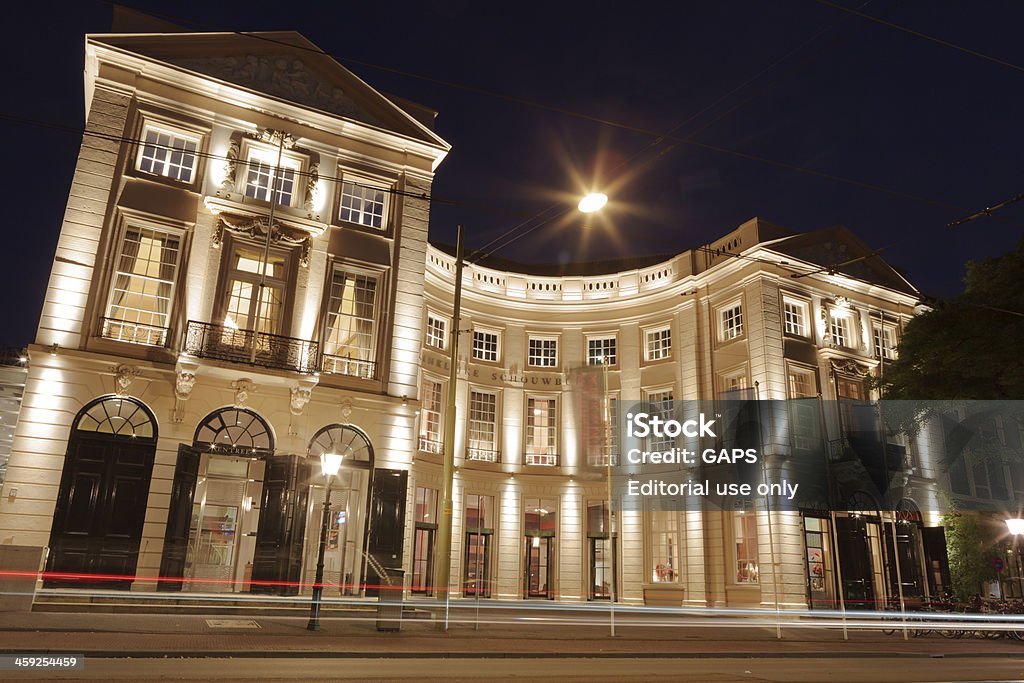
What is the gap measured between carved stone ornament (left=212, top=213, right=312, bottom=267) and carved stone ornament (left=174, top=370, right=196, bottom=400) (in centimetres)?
384

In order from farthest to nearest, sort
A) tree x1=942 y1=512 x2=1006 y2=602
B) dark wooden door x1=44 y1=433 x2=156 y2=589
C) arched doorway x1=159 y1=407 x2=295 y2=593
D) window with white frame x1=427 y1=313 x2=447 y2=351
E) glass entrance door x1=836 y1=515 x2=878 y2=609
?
window with white frame x1=427 y1=313 x2=447 y2=351 → tree x1=942 y1=512 x2=1006 y2=602 → glass entrance door x1=836 y1=515 x2=878 y2=609 → arched doorway x1=159 y1=407 x2=295 y2=593 → dark wooden door x1=44 y1=433 x2=156 y2=589

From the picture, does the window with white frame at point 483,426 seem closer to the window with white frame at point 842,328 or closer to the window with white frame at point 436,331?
the window with white frame at point 436,331

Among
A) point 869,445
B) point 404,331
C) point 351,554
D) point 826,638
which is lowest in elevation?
point 826,638

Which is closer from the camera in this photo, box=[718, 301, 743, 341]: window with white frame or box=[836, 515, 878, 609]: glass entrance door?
box=[836, 515, 878, 609]: glass entrance door

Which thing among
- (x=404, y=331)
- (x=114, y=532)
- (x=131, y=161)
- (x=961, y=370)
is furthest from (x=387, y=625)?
(x=961, y=370)

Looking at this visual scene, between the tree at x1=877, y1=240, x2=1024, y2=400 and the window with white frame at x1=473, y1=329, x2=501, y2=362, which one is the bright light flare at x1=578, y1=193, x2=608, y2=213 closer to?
the tree at x1=877, y1=240, x2=1024, y2=400

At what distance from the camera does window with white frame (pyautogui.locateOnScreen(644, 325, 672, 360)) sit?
33.1 m

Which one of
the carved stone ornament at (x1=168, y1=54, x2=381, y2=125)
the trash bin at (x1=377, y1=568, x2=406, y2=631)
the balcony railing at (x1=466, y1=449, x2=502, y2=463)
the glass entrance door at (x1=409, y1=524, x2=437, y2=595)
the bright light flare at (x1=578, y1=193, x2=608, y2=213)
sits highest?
the carved stone ornament at (x1=168, y1=54, x2=381, y2=125)

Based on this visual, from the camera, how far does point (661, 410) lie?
3203 centimetres

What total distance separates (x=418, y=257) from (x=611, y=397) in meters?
13.6

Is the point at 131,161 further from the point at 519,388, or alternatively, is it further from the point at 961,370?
the point at 961,370

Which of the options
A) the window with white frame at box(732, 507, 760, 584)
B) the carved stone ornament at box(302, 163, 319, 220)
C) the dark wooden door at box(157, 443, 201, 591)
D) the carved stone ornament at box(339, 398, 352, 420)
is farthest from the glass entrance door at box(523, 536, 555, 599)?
the carved stone ornament at box(302, 163, 319, 220)

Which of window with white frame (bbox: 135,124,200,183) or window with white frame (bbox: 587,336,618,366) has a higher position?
window with white frame (bbox: 135,124,200,183)

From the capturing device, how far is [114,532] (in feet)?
59.1
